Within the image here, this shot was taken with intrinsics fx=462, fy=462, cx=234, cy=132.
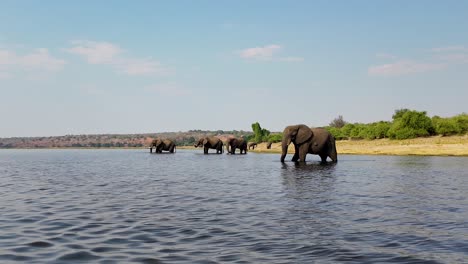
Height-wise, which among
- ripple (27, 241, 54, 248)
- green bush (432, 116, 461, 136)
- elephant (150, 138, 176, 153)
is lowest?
ripple (27, 241, 54, 248)

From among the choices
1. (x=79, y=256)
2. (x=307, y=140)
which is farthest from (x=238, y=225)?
(x=307, y=140)

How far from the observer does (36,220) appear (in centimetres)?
1298

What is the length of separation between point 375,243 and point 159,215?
21.5 ft

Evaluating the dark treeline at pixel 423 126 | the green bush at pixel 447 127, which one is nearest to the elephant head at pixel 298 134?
the dark treeline at pixel 423 126

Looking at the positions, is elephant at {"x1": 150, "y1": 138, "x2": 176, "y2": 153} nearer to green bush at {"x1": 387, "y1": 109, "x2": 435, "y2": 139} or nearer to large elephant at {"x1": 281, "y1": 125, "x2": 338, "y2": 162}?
green bush at {"x1": 387, "y1": 109, "x2": 435, "y2": 139}

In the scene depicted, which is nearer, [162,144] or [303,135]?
[303,135]

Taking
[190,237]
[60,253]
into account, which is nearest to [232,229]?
[190,237]

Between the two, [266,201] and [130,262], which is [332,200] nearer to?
[266,201]

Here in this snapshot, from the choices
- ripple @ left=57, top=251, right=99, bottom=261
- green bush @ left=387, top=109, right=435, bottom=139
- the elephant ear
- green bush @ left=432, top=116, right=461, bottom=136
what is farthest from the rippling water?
green bush @ left=432, top=116, right=461, bottom=136

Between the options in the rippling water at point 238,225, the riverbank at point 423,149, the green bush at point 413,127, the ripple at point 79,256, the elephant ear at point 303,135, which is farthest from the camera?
the green bush at point 413,127

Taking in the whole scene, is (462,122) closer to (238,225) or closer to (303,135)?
(303,135)

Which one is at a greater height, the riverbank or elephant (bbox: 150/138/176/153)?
elephant (bbox: 150/138/176/153)

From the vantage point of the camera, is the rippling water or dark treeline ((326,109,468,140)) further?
dark treeline ((326,109,468,140))

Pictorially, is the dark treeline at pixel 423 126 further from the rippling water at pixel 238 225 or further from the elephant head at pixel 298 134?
the rippling water at pixel 238 225
